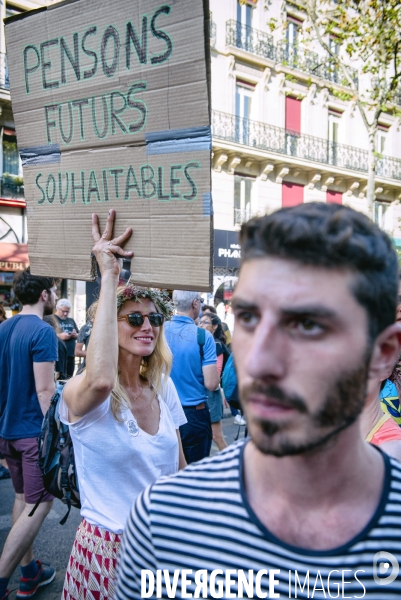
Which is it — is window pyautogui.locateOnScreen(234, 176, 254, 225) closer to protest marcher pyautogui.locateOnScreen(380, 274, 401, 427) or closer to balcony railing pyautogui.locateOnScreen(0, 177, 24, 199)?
balcony railing pyautogui.locateOnScreen(0, 177, 24, 199)

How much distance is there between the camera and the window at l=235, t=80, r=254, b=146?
1766 cm

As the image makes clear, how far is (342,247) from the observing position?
100cm

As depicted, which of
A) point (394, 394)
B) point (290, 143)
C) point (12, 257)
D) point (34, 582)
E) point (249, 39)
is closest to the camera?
point (394, 394)

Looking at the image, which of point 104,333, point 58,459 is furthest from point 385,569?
point 58,459

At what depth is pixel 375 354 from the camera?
3.40 feet

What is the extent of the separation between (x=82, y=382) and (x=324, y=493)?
115 centimetres

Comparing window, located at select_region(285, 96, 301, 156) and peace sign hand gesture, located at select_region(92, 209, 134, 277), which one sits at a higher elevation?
window, located at select_region(285, 96, 301, 156)

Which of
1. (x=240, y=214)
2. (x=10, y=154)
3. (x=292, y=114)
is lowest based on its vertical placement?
(x=240, y=214)

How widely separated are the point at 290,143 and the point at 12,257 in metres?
11.0

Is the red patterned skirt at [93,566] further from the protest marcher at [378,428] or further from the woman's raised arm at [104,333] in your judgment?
the protest marcher at [378,428]

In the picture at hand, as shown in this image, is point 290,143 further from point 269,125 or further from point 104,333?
point 104,333

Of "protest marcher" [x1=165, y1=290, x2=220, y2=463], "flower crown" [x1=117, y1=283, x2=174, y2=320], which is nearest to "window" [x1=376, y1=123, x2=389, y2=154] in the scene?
"protest marcher" [x1=165, y1=290, x2=220, y2=463]

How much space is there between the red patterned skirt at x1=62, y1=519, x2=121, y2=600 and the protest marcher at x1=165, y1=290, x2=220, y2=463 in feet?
7.02

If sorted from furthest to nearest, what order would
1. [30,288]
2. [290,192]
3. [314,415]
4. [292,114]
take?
1. [290,192]
2. [292,114]
3. [30,288]
4. [314,415]
